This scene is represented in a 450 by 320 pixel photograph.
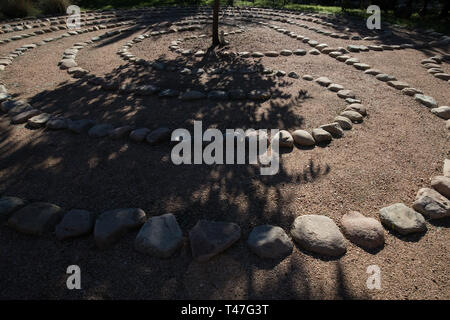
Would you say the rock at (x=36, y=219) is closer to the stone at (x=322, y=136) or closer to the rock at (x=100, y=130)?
the rock at (x=100, y=130)

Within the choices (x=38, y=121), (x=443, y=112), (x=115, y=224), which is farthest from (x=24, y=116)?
(x=443, y=112)

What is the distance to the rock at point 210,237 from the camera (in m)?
2.48

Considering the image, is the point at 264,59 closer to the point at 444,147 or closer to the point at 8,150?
the point at 444,147

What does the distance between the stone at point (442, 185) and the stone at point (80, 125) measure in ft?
Result: 15.8

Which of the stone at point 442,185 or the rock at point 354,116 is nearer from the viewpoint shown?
the stone at point 442,185

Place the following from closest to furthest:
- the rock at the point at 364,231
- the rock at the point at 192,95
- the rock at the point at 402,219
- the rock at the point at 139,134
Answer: the rock at the point at 364,231 < the rock at the point at 402,219 < the rock at the point at 139,134 < the rock at the point at 192,95

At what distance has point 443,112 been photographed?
4.77 m

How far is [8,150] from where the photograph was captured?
13.0ft

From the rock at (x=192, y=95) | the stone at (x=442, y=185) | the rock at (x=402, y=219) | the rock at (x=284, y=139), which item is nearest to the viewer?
the rock at (x=402, y=219)

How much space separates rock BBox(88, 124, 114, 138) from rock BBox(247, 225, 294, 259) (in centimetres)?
285

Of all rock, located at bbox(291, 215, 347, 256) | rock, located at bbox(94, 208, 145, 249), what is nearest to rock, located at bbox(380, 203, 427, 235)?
rock, located at bbox(291, 215, 347, 256)

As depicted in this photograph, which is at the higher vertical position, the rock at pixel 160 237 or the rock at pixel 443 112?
the rock at pixel 443 112

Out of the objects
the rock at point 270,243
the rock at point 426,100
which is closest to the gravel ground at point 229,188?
the rock at point 270,243
